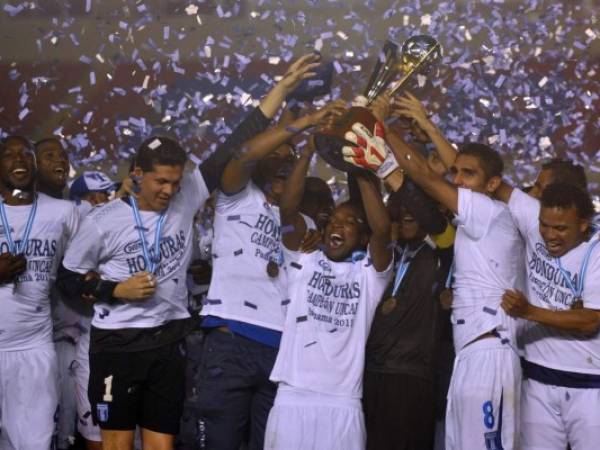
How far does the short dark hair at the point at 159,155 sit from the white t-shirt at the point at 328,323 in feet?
2.35

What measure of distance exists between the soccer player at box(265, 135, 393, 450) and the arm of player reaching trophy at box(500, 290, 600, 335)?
0.58 m

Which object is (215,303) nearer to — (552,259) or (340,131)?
(340,131)

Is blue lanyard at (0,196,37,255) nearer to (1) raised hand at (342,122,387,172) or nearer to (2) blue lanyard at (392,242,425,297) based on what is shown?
(1) raised hand at (342,122,387,172)

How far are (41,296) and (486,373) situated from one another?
2078mm

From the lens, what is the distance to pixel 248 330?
479cm

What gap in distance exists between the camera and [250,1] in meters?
6.12

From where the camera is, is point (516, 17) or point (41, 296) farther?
point (516, 17)

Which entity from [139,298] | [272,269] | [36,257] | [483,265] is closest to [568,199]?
[483,265]

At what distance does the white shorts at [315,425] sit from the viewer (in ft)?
14.8

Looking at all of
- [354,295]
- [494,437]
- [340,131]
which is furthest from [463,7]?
[494,437]

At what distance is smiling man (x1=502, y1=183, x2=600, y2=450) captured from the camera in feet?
14.6

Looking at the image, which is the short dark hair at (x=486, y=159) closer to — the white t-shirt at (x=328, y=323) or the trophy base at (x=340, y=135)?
the trophy base at (x=340, y=135)

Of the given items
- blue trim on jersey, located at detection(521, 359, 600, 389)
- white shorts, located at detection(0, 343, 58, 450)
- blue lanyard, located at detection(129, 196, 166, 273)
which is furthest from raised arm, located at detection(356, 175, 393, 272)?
white shorts, located at detection(0, 343, 58, 450)

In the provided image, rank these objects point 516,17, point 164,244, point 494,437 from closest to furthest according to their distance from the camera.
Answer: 1. point 494,437
2. point 164,244
3. point 516,17
